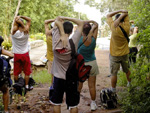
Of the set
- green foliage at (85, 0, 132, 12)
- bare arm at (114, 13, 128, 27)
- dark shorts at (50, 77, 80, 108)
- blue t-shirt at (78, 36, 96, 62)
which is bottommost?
dark shorts at (50, 77, 80, 108)

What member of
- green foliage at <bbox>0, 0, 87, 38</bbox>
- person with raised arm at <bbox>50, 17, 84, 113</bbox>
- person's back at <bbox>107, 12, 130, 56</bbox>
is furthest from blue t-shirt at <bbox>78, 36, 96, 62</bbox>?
green foliage at <bbox>0, 0, 87, 38</bbox>

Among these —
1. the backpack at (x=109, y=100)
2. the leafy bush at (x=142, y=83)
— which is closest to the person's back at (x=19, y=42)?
the backpack at (x=109, y=100)

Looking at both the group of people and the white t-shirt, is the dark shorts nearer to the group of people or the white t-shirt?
the group of people

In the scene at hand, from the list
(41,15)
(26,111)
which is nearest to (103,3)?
(41,15)

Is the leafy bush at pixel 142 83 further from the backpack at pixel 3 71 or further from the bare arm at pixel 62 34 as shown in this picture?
the backpack at pixel 3 71

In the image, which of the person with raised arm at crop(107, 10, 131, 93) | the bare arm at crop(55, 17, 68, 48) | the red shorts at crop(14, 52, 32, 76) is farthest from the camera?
the red shorts at crop(14, 52, 32, 76)

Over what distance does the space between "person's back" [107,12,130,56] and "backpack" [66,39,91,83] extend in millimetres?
1608

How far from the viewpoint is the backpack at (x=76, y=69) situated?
322 cm

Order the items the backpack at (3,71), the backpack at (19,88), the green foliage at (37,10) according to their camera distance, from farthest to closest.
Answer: the green foliage at (37,10) < the backpack at (19,88) < the backpack at (3,71)

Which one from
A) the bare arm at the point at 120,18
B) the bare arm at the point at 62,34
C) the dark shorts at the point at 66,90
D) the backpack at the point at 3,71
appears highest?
the bare arm at the point at 120,18

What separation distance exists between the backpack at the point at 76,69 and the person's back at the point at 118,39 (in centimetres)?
161

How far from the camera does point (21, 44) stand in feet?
18.5

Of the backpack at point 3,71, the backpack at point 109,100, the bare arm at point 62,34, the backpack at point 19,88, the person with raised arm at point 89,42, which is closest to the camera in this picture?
the bare arm at point 62,34

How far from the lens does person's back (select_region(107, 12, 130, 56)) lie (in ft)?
14.7
